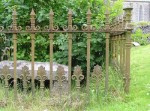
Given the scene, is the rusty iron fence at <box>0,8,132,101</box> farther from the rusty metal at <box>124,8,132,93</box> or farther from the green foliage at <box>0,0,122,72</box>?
the green foliage at <box>0,0,122,72</box>

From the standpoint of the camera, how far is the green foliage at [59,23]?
564 cm

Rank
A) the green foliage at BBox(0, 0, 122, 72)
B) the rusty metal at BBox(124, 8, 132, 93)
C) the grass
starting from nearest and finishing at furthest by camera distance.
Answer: the grass, the rusty metal at BBox(124, 8, 132, 93), the green foliage at BBox(0, 0, 122, 72)

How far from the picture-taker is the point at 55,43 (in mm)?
5891

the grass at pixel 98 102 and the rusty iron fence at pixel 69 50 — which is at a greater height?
the rusty iron fence at pixel 69 50

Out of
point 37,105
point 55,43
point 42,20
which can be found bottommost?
point 37,105

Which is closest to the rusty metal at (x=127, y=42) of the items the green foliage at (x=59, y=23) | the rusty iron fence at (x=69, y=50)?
the rusty iron fence at (x=69, y=50)

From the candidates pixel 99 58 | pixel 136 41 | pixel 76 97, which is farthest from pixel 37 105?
pixel 136 41

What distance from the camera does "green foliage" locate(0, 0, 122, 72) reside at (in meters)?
5.64

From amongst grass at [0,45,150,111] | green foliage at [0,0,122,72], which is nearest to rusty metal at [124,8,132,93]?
grass at [0,45,150,111]

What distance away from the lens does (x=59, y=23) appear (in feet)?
19.7

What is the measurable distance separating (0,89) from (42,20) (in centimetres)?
179

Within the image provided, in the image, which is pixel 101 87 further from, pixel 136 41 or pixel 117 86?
pixel 136 41

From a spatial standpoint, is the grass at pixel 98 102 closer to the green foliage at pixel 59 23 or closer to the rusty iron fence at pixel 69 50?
the rusty iron fence at pixel 69 50

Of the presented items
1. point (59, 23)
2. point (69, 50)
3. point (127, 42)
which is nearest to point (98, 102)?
point (69, 50)
